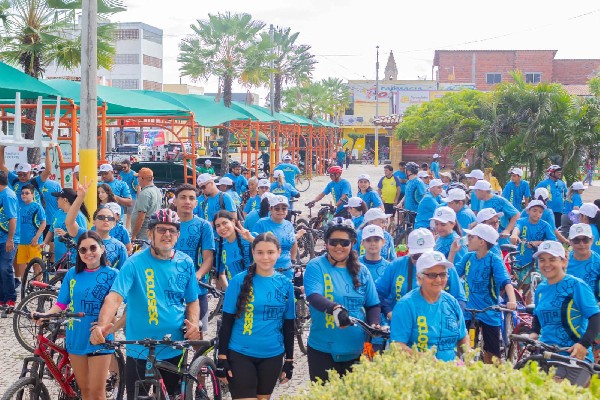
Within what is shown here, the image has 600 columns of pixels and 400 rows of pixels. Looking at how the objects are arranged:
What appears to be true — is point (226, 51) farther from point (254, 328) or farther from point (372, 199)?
point (254, 328)

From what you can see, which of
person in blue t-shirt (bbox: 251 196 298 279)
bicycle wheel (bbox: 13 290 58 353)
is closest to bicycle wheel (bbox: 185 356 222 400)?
person in blue t-shirt (bbox: 251 196 298 279)

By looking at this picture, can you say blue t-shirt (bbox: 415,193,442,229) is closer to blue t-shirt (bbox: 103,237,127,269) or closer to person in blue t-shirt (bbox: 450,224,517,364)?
person in blue t-shirt (bbox: 450,224,517,364)

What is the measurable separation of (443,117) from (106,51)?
12.6 m

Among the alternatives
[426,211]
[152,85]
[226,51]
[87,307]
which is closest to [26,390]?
[87,307]

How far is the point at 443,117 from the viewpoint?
1105 inches

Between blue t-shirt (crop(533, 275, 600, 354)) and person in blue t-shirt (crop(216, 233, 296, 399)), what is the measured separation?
2.02m

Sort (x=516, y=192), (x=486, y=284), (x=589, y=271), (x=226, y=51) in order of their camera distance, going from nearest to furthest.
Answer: (x=486, y=284)
(x=589, y=271)
(x=516, y=192)
(x=226, y=51)

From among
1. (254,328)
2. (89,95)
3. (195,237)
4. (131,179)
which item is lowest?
(254,328)

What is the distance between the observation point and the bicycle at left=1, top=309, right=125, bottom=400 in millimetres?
6133

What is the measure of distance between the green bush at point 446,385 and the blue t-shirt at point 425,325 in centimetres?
142

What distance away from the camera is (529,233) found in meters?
11.1

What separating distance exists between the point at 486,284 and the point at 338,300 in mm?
2033

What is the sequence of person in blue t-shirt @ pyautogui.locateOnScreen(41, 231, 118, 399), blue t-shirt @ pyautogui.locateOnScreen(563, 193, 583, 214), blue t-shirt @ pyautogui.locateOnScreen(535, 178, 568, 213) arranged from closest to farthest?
person in blue t-shirt @ pyautogui.locateOnScreen(41, 231, 118, 399) < blue t-shirt @ pyautogui.locateOnScreen(563, 193, 583, 214) < blue t-shirt @ pyautogui.locateOnScreen(535, 178, 568, 213)

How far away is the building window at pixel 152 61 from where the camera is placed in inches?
3846
